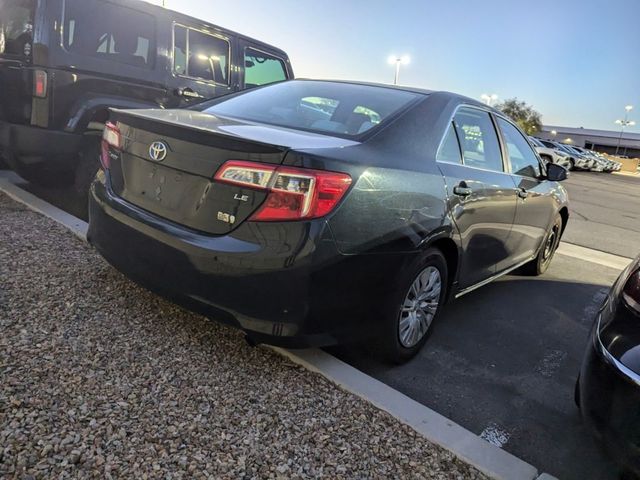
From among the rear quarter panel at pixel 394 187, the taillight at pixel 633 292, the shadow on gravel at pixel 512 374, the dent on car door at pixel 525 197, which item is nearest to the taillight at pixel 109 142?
the rear quarter panel at pixel 394 187

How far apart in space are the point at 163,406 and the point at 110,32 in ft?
12.5

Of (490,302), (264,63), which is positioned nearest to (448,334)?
(490,302)

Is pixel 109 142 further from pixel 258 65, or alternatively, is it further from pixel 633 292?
pixel 258 65

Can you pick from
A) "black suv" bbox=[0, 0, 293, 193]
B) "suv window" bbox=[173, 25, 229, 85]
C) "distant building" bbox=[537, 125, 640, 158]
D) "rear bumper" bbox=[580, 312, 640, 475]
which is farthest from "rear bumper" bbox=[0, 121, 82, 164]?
"distant building" bbox=[537, 125, 640, 158]

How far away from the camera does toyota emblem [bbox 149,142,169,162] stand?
2.59 metres

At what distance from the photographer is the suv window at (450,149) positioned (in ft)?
10.2

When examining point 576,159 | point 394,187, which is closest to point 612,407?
point 394,187

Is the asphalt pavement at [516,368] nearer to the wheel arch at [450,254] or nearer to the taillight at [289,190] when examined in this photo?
the wheel arch at [450,254]

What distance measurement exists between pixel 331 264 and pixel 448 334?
5.48 ft

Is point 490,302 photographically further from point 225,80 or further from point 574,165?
point 574,165

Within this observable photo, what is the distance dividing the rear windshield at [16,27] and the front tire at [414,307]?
365cm

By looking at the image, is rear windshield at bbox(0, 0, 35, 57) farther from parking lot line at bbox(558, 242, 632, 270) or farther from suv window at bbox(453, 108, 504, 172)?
parking lot line at bbox(558, 242, 632, 270)

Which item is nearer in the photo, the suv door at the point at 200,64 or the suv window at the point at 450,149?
the suv window at the point at 450,149

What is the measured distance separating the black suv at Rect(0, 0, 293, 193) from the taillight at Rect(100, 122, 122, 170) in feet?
5.67
